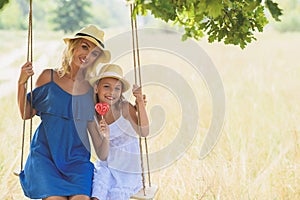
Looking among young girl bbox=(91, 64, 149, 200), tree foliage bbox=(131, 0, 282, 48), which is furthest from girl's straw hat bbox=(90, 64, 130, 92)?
tree foliage bbox=(131, 0, 282, 48)

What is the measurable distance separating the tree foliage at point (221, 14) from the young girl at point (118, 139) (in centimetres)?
44

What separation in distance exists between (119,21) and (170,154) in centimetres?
1702

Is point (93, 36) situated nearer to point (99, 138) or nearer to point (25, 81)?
point (25, 81)

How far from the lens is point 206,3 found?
1712 mm

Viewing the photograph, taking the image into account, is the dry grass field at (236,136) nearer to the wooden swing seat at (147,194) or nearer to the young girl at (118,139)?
the young girl at (118,139)

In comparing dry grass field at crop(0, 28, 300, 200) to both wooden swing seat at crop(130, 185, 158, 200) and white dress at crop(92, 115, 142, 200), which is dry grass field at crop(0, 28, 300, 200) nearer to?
white dress at crop(92, 115, 142, 200)

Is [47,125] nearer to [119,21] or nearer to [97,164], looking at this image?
[97,164]

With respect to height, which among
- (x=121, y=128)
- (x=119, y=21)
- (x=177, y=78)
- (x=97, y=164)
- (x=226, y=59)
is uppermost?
(x=119, y=21)

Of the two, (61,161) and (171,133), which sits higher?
(171,133)

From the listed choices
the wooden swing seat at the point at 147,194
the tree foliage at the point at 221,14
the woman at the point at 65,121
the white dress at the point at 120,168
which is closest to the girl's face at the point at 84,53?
the woman at the point at 65,121

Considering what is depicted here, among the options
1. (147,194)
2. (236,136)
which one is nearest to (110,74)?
(147,194)

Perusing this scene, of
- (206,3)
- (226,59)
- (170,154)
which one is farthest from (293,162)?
(226,59)

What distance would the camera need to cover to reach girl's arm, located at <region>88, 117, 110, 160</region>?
2428 mm

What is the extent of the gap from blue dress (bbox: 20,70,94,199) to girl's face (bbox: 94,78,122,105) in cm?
6
